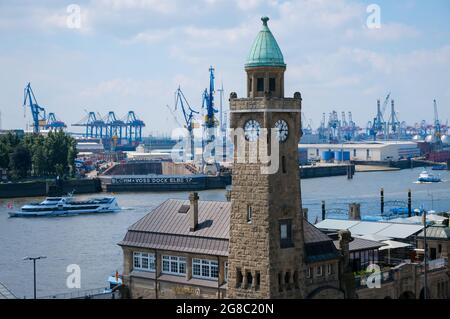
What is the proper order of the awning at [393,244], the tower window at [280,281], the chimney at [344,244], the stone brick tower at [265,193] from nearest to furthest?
1. the stone brick tower at [265,193]
2. the tower window at [280,281]
3. the chimney at [344,244]
4. the awning at [393,244]

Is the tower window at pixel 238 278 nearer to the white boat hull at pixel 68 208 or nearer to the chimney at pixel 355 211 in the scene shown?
the chimney at pixel 355 211

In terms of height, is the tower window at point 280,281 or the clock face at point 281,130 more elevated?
the clock face at point 281,130

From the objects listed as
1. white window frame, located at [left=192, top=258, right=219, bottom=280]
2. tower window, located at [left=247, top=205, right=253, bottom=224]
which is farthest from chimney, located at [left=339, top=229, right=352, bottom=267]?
tower window, located at [left=247, top=205, right=253, bottom=224]

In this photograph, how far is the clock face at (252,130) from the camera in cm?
2995

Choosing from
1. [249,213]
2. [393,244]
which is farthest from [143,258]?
[393,244]

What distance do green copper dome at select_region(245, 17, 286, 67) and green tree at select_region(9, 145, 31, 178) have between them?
99.3m

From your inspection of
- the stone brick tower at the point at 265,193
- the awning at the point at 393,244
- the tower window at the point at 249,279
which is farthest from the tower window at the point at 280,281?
the awning at the point at 393,244

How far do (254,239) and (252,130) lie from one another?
12.6ft

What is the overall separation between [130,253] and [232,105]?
357 inches

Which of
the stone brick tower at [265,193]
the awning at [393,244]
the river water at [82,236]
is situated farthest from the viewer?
the river water at [82,236]

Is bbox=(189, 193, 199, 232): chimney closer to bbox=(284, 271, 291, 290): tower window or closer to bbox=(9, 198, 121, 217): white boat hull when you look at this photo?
bbox=(284, 271, 291, 290): tower window

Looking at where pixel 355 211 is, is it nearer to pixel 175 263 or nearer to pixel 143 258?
pixel 143 258

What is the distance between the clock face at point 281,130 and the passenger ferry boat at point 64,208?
6382cm
